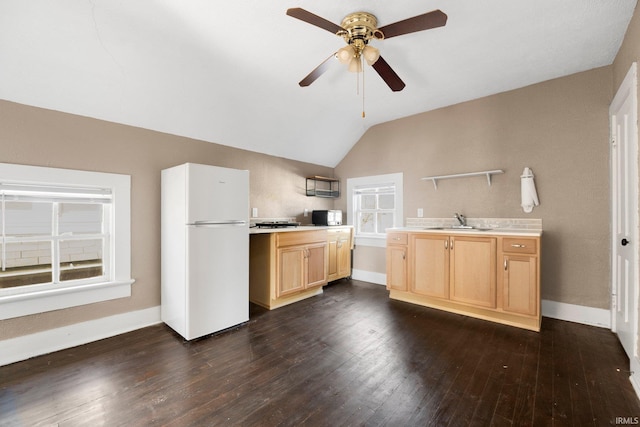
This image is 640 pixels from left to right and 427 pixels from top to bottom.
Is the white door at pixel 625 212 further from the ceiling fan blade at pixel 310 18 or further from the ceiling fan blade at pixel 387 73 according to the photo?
the ceiling fan blade at pixel 310 18

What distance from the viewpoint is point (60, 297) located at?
231 cm

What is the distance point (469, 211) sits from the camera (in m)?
3.48

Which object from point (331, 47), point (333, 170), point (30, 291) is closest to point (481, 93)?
point (331, 47)

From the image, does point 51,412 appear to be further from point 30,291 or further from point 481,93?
point 481,93

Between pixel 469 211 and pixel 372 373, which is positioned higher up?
pixel 469 211

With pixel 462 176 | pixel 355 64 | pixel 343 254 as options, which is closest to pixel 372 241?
pixel 343 254

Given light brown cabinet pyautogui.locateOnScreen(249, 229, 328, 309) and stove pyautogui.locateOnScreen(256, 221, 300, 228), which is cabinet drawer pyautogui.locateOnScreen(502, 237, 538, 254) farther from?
stove pyautogui.locateOnScreen(256, 221, 300, 228)

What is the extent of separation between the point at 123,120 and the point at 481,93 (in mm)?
3946

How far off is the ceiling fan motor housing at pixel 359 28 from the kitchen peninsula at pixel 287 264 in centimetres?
206

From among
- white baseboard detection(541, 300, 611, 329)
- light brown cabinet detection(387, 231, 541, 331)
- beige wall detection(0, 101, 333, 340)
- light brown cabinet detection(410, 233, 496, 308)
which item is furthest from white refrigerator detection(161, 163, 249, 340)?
white baseboard detection(541, 300, 611, 329)

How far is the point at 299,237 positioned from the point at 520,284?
7.91 ft

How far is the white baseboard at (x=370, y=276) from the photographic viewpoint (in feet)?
14.1

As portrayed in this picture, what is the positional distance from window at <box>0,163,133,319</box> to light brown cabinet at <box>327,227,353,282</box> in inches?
97.3

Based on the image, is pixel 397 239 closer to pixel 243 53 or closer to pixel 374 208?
pixel 374 208
